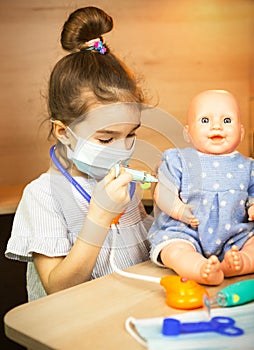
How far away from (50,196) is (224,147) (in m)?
0.35

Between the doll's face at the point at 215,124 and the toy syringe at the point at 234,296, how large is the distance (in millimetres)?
237

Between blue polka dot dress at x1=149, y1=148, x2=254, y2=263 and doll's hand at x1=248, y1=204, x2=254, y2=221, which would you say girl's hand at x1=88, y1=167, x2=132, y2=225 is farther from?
doll's hand at x1=248, y1=204, x2=254, y2=221

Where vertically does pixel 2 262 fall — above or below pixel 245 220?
below

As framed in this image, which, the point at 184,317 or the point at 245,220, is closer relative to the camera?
the point at 184,317

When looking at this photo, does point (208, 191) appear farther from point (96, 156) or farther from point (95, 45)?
point (95, 45)

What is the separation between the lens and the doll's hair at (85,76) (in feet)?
3.43

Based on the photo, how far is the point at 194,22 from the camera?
6.49 ft

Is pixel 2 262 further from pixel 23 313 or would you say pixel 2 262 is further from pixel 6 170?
pixel 23 313

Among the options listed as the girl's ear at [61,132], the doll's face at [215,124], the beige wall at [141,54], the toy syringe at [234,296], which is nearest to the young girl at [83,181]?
the girl's ear at [61,132]

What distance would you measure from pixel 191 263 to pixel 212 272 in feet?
0.13

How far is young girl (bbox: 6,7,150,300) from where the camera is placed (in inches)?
37.2

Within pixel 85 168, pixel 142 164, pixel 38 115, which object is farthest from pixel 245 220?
pixel 38 115

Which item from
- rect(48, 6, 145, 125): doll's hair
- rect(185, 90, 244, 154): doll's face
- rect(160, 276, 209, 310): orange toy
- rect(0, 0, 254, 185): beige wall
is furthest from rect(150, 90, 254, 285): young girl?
rect(0, 0, 254, 185): beige wall

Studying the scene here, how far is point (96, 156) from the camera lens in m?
0.99
